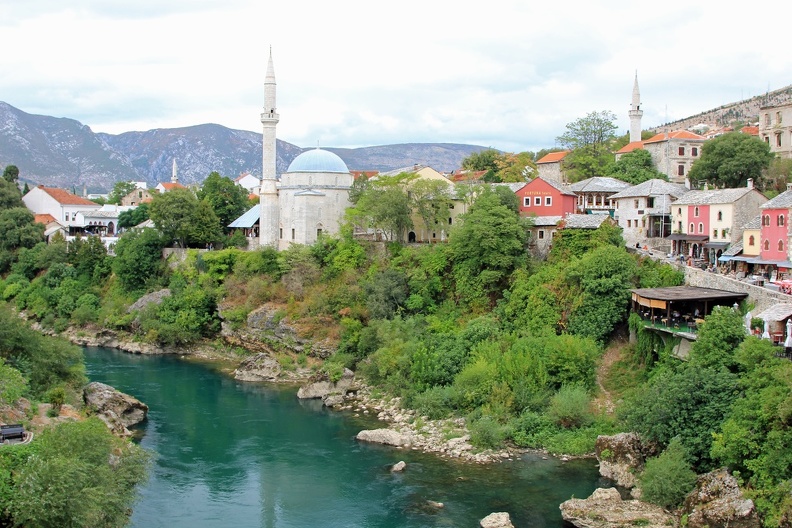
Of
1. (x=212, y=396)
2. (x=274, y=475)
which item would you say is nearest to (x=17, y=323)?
(x=212, y=396)

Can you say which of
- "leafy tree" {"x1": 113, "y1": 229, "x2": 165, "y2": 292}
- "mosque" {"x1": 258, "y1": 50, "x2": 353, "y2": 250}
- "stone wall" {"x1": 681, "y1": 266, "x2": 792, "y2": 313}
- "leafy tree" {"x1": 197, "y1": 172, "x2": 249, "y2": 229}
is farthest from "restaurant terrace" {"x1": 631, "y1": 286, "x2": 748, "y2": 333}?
"leafy tree" {"x1": 197, "y1": 172, "x2": 249, "y2": 229}

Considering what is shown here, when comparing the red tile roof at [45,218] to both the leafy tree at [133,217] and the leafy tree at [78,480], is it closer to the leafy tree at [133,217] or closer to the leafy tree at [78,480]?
the leafy tree at [133,217]

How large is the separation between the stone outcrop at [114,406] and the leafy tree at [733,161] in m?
29.8

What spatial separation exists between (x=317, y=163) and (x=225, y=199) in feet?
37.0

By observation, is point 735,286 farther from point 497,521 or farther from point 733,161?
point 497,521

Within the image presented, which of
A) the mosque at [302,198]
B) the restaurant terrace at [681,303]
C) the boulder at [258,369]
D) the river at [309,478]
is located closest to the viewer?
the river at [309,478]

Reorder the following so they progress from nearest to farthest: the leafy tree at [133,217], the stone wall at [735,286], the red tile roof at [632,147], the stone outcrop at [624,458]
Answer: the stone outcrop at [624,458] → the stone wall at [735,286] → the red tile roof at [632,147] → the leafy tree at [133,217]

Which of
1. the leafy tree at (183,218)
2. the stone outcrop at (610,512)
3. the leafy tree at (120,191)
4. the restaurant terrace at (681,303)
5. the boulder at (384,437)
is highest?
the leafy tree at (120,191)

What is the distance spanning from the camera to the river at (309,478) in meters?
24.1

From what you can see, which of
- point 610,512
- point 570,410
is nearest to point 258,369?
point 570,410

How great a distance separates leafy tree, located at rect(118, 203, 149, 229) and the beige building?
44.9m

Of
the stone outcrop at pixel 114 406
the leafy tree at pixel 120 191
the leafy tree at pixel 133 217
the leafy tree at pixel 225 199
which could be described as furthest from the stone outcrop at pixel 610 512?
the leafy tree at pixel 120 191

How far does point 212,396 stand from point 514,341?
13874 mm

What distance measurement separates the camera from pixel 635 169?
4897 cm
